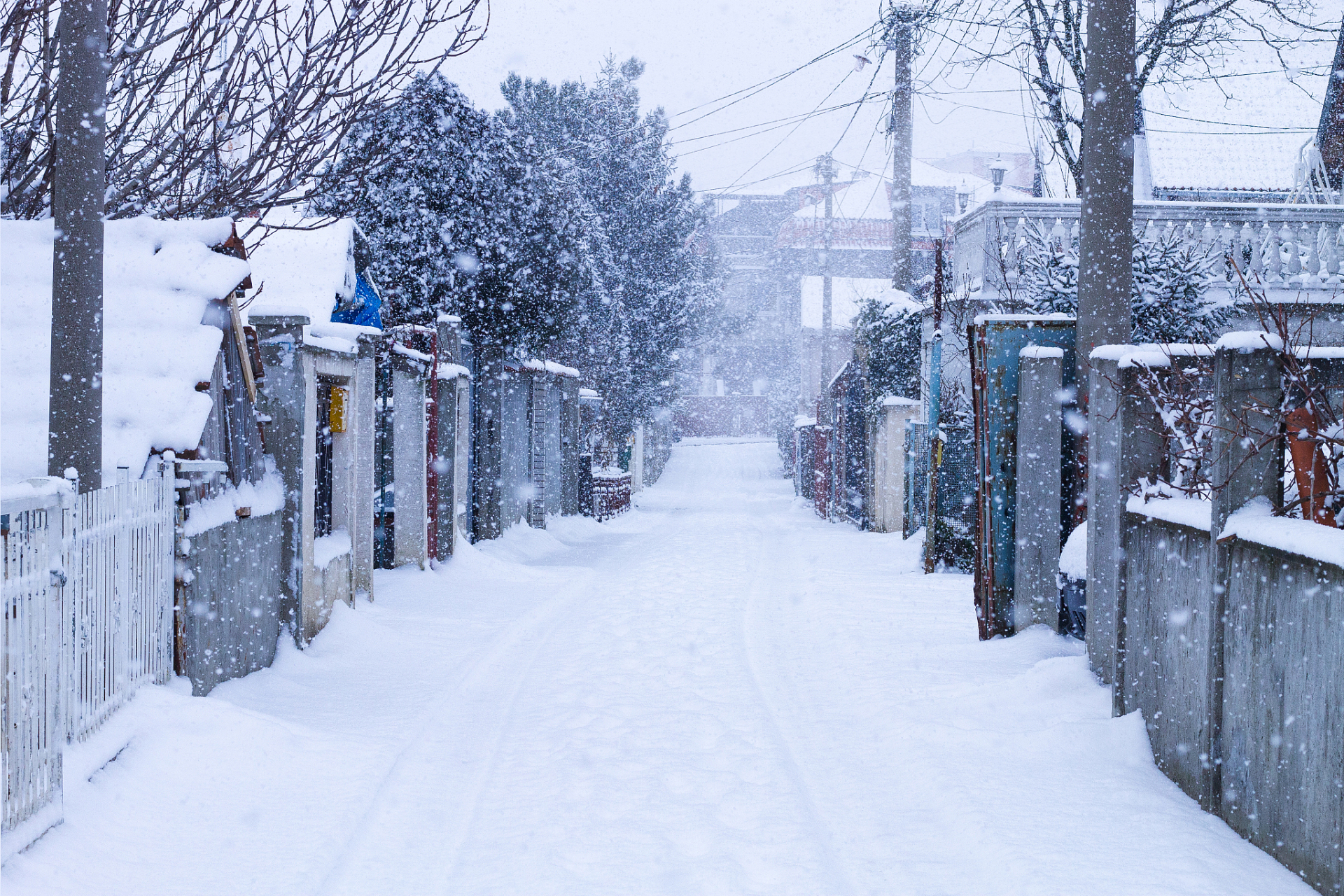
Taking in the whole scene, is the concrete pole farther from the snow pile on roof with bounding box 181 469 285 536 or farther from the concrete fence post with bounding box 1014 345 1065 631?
the snow pile on roof with bounding box 181 469 285 536

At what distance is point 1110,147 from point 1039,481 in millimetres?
2465

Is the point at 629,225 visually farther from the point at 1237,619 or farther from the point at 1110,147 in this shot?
the point at 1237,619

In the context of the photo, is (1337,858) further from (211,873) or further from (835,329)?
(835,329)

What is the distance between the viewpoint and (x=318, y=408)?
9680mm

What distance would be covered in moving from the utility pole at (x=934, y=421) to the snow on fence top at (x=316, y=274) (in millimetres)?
6895

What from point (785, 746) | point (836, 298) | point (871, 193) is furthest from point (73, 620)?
point (871, 193)

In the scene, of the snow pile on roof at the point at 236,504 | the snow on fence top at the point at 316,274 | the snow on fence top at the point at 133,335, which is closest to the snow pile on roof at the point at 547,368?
the snow on fence top at the point at 316,274

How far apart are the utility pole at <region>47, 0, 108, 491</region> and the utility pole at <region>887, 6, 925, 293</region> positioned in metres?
14.3

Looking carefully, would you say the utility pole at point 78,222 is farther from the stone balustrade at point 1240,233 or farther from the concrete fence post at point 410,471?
the stone balustrade at point 1240,233

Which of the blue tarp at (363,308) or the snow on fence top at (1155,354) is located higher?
the blue tarp at (363,308)

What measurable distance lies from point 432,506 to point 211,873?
911 centimetres

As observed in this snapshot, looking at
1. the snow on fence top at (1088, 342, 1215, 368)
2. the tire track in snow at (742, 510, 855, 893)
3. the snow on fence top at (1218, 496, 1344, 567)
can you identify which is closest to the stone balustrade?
the tire track in snow at (742, 510, 855, 893)

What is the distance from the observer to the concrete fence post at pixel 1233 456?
15.2 ft

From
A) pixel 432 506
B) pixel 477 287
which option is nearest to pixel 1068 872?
pixel 432 506
